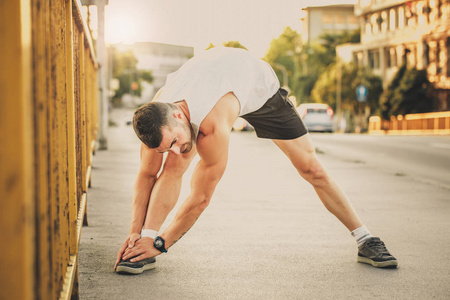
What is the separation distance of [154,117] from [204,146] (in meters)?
0.31

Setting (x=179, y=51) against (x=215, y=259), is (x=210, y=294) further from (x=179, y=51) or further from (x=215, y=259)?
(x=179, y=51)

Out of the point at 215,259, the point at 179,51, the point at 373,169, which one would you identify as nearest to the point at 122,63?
the point at 179,51

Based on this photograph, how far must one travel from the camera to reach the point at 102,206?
7.11 metres

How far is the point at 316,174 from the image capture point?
4.53 meters

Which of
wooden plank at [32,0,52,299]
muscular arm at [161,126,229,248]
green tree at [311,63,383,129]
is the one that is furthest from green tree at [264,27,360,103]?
wooden plank at [32,0,52,299]

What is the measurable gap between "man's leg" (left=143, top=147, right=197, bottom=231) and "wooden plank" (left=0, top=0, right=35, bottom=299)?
2572mm

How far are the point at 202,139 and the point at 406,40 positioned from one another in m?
56.1

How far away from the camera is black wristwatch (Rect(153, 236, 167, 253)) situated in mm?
3948

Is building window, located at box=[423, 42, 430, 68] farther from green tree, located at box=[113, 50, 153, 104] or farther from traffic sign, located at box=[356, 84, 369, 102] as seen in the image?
green tree, located at box=[113, 50, 153, 104]

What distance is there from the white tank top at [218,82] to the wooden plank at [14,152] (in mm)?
2000

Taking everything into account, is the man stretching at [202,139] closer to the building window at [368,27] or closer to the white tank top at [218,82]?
the white tank top at [218,82]

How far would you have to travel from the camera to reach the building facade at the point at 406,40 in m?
49.8

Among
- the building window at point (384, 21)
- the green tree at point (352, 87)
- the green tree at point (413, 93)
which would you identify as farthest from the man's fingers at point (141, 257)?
the building window at point (384, 21)

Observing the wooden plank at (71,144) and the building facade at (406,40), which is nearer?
the wooden plank at (71,144)
